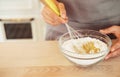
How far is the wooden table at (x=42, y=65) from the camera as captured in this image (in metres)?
0.76

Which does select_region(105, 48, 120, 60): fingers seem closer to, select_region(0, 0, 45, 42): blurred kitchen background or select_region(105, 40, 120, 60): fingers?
select_region(105, 40, 120, 60): fingers

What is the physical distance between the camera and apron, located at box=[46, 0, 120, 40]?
3.70ft

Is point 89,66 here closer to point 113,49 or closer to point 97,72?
point 97,72

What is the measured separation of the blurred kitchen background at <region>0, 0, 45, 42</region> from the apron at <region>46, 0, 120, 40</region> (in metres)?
0.80

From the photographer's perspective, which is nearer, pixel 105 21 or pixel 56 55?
pixel 56 55

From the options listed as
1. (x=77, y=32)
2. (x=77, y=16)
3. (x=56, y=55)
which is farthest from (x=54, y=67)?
(x=77, y=16)

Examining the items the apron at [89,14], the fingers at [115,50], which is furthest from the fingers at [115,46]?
the apron at [89,14]

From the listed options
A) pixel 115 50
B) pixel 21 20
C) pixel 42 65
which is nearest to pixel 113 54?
pixel 115 50

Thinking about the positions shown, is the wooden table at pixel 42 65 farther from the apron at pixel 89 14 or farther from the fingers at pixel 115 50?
the apron at pixel 89 14

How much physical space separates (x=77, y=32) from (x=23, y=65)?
260 millimetres

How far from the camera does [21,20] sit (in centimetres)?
203

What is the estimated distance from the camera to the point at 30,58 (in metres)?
0.84

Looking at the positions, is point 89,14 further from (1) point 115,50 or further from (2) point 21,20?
(2) point 21,20

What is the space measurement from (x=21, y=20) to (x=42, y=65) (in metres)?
1.28
